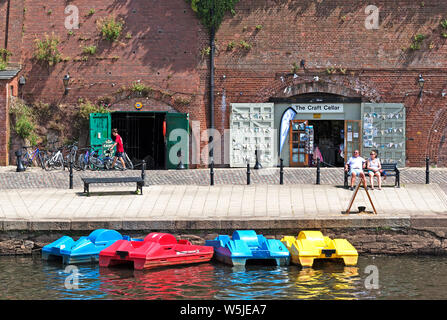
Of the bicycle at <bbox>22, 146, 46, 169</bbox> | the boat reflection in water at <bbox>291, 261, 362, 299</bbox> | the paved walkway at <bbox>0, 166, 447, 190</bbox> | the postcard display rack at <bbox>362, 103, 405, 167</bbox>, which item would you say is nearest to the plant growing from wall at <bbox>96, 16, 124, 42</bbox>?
the bicycle at <bbox>22, 146, 46, 169</bbox>

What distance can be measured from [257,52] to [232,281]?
14.8 meters

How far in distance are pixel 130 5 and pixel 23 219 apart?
13211 millimetres

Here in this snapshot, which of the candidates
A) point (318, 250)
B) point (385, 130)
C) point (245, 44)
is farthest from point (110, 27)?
point (318, 250)

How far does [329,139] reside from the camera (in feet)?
94.0

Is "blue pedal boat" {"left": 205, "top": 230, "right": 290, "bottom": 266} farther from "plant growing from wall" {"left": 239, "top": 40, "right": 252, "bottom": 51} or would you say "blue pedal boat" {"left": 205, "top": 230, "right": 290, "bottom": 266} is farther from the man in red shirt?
"plant growing from wall" {"left": 239, "top": 40, "right": 252, "bottom": 51}

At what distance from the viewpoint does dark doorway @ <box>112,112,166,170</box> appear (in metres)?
28.5

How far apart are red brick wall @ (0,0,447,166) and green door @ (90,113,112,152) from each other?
0.74 m

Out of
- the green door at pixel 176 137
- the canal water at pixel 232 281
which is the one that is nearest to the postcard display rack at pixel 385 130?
the green door at pixel 176 137

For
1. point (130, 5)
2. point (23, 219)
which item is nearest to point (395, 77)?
point (130, 5)

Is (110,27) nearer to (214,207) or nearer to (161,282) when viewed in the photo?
(214,207)

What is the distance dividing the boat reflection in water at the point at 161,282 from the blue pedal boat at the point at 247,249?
44 centimetres

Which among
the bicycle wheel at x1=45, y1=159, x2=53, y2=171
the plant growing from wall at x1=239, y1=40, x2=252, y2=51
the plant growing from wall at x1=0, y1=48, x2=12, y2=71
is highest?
the plant growing from wall at x1=239, y1=40, x2=252, y2=51

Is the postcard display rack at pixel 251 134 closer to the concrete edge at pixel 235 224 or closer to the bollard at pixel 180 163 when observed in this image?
the bollard at pixel 180 163
